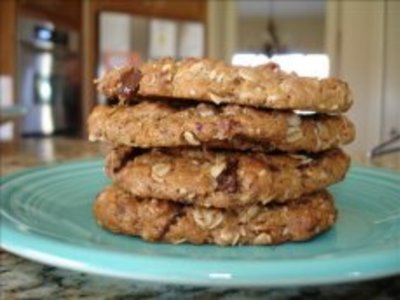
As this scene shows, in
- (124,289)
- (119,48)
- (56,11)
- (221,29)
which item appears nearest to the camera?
(124,289)

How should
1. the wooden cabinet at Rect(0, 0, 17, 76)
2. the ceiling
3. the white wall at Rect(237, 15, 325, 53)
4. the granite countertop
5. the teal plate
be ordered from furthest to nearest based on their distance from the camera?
the white wall at Rect(237, 15, 325, 53), the ceiling, the wooden cabinet at Rect(0, 0, 17, 76), the granite countertop, the teal plate

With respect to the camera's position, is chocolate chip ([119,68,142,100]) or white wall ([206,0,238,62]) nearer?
chocolate chip ([119,68,142,100])

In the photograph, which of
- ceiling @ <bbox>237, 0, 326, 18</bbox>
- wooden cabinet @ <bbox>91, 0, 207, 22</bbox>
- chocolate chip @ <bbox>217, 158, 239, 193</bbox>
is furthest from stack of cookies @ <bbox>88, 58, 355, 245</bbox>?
ceiling @ <bbox>237, 0, 326, 18</bbox>

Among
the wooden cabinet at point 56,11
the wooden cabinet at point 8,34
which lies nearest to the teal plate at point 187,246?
the wooden cabinet at point 8,34

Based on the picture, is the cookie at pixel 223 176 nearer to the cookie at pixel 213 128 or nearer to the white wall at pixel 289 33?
the cookie at pixel 213 128

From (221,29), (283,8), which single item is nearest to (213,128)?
(221,29)

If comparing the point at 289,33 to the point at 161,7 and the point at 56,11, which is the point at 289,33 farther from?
the point at 56,11

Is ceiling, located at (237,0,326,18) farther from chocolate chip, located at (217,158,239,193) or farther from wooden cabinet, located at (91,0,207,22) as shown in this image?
chocolate chip, located at (217,158,239,193)
